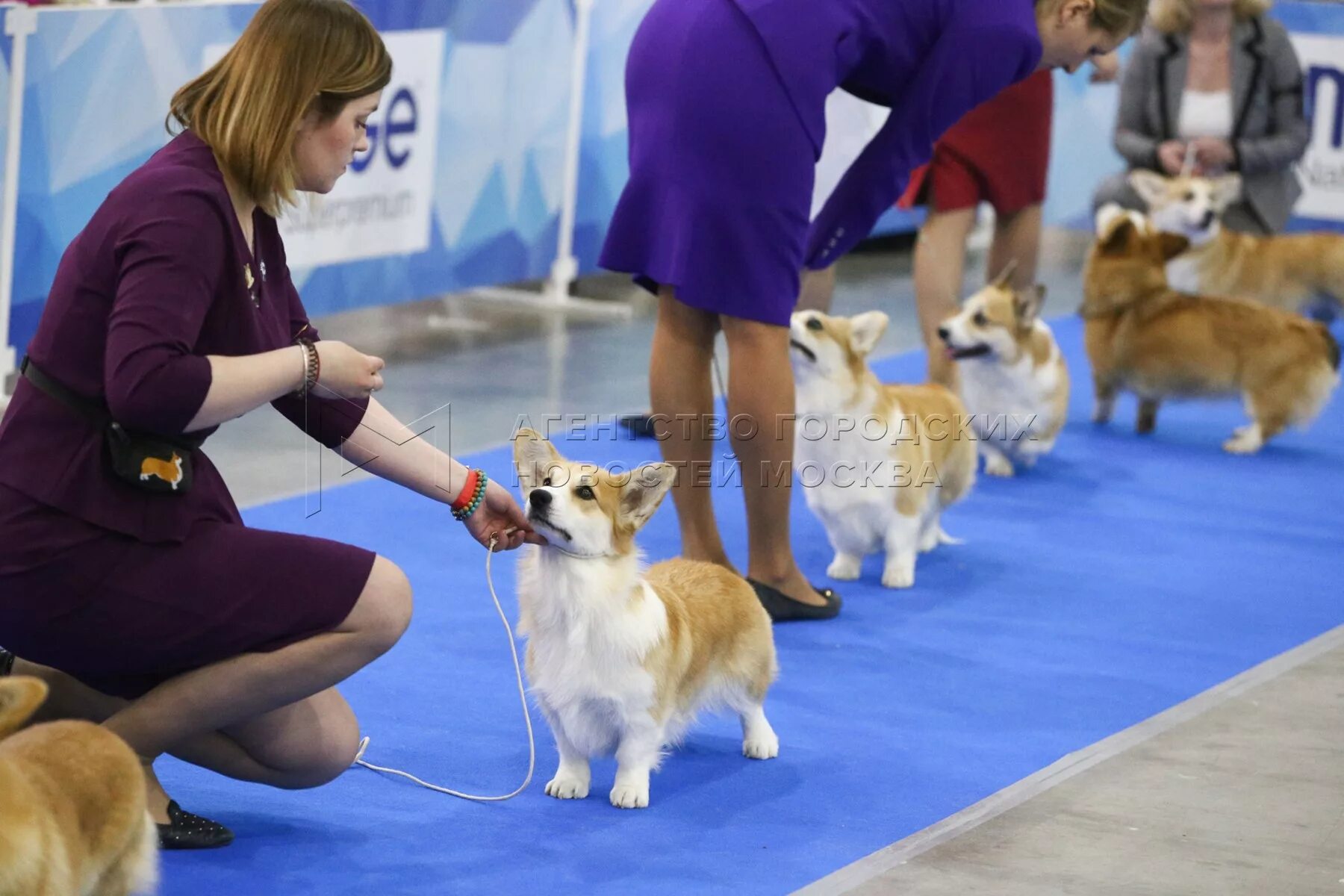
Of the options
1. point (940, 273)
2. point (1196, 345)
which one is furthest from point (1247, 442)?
point (940, 273)

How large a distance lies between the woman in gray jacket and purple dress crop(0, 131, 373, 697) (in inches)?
193

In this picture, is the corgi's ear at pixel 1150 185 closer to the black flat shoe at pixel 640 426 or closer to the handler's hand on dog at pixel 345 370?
the black flat shoe at pixel 640 426

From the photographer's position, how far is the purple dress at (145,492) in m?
2.02

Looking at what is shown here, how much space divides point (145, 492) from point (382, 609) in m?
0.35

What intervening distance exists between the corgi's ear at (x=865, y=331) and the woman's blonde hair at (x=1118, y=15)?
0.81 m

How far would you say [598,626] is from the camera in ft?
8.32

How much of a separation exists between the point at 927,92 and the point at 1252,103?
3608 mm

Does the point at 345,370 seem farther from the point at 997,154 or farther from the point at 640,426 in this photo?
the point at 997,154

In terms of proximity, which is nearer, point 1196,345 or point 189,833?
point 189,833

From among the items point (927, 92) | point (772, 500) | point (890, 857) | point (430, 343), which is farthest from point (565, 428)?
point (890, 857)

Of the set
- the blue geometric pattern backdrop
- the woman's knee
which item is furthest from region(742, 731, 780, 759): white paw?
the blue geometric pattern backdrop

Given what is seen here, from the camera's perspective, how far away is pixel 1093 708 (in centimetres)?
314

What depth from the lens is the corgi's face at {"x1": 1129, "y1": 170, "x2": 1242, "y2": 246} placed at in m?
6.30

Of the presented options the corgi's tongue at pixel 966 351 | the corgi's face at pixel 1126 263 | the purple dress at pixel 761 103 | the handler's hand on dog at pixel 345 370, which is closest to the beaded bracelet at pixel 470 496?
the handler's hand on dog at pixel 345 370
